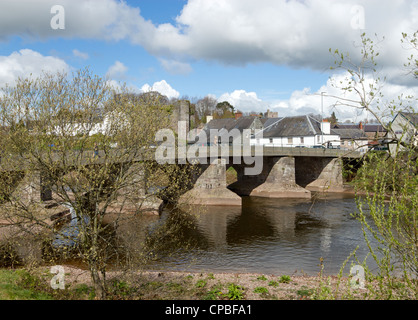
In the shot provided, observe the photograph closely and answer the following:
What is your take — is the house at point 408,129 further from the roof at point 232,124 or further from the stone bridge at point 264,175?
the roof at point 232,124

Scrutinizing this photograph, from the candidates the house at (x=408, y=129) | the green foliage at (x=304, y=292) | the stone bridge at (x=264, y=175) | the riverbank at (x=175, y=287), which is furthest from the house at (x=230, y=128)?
the house at (x=408, y=129)

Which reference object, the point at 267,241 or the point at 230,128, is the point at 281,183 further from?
the point at 230,128

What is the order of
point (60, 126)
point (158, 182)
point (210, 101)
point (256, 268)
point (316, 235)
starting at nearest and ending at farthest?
point (60, 126) → point (158, 182) → point (256, 268) → point (316, 235) → point (210, 101)

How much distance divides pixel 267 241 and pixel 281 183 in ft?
62.5

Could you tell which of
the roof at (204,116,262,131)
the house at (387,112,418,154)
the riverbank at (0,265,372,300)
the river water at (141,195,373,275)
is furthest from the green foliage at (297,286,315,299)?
the roof at (204,116,262,131)

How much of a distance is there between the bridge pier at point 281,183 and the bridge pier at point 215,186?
7.49 meters

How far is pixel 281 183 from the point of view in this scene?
4056 cm

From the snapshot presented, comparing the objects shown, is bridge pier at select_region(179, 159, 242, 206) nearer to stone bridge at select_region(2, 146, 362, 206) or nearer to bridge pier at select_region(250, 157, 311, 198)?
stone bridge at select_region(2, 146, 362, 206)

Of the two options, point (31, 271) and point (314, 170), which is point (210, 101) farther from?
point (31, 271)

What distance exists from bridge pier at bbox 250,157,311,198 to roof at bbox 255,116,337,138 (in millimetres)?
21656

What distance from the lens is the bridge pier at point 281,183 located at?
40.2m

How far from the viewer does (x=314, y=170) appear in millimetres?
49875
